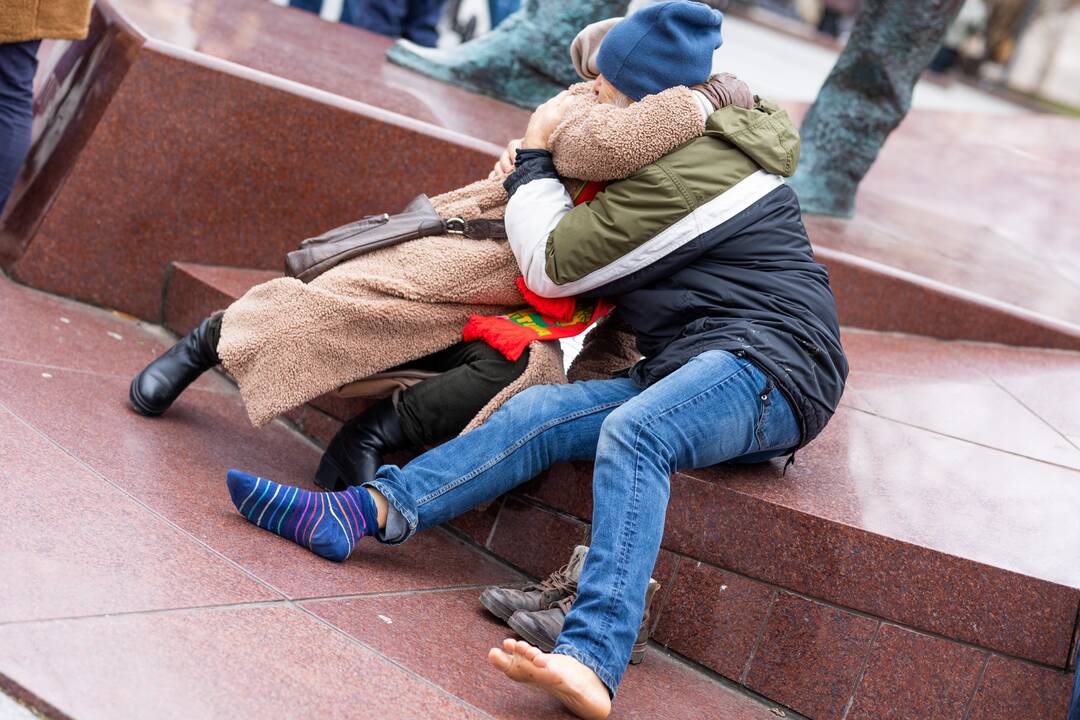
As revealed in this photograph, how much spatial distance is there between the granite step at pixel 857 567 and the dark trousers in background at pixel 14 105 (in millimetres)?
2084

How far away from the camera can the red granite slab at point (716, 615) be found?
9.92 feet

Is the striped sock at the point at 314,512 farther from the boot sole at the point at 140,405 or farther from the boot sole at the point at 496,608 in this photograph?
the boot sole at the point at 140,405

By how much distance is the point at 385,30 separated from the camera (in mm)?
7777

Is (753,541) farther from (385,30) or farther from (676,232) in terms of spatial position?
(385,30)

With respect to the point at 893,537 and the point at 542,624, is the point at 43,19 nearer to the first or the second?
the point at 542,624

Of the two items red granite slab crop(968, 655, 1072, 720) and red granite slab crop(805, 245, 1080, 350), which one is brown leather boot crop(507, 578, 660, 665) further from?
red granite slab crop(805, 245, 1080, 350)

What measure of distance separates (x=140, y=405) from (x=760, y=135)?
1.84m

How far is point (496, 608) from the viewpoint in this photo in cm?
292

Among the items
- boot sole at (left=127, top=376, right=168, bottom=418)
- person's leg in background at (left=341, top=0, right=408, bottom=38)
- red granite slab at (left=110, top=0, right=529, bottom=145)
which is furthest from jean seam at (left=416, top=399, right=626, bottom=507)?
person's leg in background at (left=341, top=0, right=408, bottom=38)

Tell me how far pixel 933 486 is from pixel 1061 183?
5929 millimetres

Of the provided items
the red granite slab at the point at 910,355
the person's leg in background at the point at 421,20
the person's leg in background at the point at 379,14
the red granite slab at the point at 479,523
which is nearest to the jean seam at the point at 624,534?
the red granite slab at the point at 479,523

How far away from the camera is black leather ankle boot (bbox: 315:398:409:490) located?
3.24 metres

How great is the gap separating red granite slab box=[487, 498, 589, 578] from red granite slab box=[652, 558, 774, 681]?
28 centimetres

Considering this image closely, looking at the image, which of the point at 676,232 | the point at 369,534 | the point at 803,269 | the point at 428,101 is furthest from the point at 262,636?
the point at 428,101
